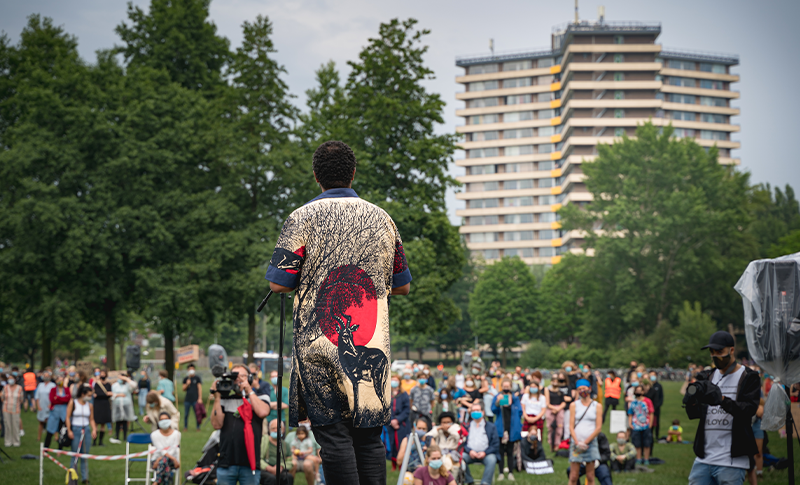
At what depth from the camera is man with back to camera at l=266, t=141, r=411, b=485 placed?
9.45 feet

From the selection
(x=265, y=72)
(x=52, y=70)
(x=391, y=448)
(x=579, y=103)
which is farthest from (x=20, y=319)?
(x=579, y=103)

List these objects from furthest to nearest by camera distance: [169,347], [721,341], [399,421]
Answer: [169,347]
[399,421]
[721,341]

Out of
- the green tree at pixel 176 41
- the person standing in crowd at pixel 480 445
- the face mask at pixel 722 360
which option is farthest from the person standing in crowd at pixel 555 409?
the green tree at pixel 176 41

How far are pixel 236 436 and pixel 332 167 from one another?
7.05 metres

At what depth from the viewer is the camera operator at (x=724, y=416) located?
6.11 m

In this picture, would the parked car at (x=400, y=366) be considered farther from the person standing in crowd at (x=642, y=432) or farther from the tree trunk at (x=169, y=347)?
the person standing in crowd at (x=642, y=432)

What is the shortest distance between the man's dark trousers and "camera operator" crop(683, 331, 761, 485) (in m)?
3.93

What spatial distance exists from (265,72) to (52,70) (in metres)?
10.4

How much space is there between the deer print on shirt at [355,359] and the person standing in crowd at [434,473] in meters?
8.21

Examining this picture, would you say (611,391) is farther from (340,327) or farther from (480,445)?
(340,327)

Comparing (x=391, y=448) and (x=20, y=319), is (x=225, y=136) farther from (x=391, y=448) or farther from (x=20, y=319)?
(x=391, y=448)

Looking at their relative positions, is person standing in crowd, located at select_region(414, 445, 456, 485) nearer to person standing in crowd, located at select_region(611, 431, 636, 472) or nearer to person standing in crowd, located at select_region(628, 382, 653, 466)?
person standing in crowd, located at select_region(611, 431, 636, 472)

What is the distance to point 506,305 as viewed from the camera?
262 ft

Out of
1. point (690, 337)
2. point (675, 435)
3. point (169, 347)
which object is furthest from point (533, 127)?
point (675, 435)
